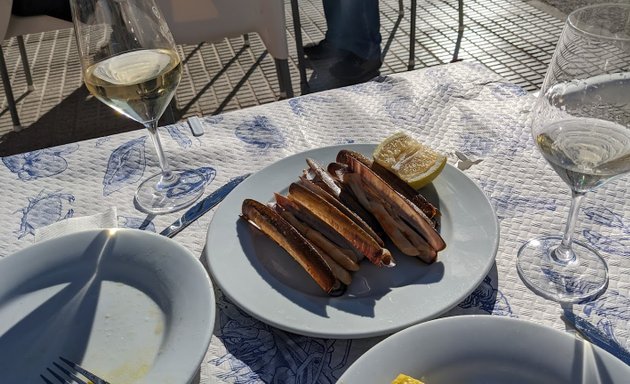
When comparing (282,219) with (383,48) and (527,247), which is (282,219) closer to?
(527,247)

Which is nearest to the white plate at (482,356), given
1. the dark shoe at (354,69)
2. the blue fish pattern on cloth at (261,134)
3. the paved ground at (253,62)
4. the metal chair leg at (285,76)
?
the blue fish pattern on cloth at (261,134)

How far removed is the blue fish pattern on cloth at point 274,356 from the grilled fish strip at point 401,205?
172 millimetres

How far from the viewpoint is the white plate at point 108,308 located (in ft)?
2.08

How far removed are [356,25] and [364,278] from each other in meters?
2.61

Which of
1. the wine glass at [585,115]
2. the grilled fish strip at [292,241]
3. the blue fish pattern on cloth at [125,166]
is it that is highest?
the wine glass at [585,115]

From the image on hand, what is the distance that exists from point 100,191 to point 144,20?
0.32 meters

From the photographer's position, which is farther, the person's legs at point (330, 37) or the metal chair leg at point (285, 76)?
the person's legs at point (330, 37)

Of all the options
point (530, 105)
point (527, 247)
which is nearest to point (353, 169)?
point (527, 247)

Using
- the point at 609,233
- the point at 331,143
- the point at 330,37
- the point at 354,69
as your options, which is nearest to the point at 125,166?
the point at 331,143

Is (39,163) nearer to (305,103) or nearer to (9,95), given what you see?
(305,103)

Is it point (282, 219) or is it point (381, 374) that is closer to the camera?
point (381, 374)

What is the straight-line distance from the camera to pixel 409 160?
34.7 inches

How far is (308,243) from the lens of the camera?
0.73 metres

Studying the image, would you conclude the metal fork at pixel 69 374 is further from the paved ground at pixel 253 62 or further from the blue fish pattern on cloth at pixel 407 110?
the paved ground at pixel 253 62
